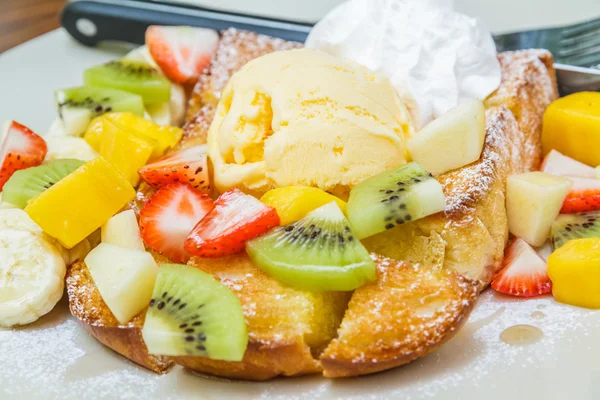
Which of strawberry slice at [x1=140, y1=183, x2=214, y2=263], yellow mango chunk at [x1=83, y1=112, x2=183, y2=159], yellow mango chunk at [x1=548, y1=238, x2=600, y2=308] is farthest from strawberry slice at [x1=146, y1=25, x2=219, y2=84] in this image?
yellow mango chunk at [x1=548, y1=238, x2=600, y2=308]

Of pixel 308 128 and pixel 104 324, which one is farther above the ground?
pixel 308 128

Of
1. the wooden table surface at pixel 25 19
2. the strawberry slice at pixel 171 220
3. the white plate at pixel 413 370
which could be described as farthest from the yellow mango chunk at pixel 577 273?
the wooden table surface at pixel 25 19

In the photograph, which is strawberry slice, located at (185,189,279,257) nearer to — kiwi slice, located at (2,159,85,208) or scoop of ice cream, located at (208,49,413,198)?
scoop of ice cream, located at (208,49,413,198)

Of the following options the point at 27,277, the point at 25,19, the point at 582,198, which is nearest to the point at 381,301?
the point at 582,198

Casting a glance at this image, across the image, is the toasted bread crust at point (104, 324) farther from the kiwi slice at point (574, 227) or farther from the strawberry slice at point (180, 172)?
the kiwi slice at point (574, 227)

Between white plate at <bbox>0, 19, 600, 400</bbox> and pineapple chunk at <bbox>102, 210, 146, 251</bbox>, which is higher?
pineapple chunk at <bbox>102, 210, 146, 251</bbox>

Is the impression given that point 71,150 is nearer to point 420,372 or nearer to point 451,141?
point 451,141
